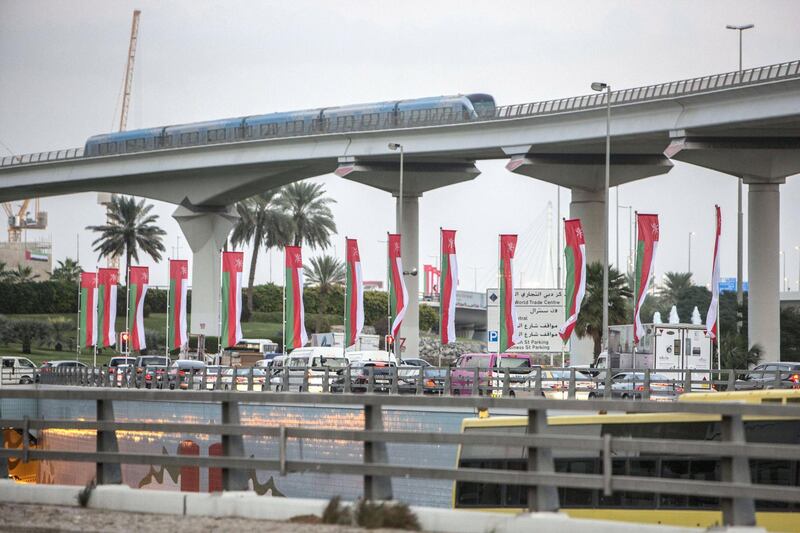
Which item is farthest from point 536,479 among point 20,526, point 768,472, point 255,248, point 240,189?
point 255,248

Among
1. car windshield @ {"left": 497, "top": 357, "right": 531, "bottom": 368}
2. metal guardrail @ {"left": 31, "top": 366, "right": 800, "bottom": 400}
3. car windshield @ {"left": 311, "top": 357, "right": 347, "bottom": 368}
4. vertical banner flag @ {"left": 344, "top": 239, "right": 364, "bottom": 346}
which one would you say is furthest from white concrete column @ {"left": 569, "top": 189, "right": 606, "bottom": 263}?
car windshield @ {"left": 311, "top": 357, "right": 347, "bottom": 368}

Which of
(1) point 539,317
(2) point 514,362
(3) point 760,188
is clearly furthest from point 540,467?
(3) point 760,188

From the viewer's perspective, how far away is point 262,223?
372 feet

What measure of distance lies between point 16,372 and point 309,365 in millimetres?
19710

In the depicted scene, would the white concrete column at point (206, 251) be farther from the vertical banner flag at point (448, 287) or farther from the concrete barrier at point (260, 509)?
the concrete barrier at point (260, 509)

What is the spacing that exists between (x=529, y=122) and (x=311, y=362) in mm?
27830

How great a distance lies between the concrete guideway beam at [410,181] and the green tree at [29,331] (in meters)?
37.9

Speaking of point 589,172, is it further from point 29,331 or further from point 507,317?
point 29,331

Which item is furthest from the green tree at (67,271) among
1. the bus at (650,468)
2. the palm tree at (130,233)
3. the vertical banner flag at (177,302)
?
the bus at (650,468)

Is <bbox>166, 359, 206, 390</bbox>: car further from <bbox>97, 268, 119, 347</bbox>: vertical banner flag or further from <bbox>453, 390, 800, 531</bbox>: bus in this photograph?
<bbox>453, 390, 800, 531</bbox>: bus

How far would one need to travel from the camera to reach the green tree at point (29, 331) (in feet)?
353

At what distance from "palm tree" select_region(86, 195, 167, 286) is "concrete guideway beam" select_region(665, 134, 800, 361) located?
64.7 m

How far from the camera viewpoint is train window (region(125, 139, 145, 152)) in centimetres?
9231

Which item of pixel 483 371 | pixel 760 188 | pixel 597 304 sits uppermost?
pixel 760 188
